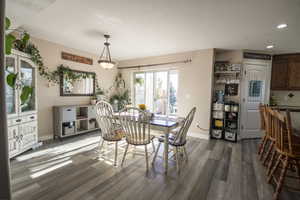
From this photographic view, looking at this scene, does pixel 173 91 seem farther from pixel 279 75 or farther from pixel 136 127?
pixel 279 75

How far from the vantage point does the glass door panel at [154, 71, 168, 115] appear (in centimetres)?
454

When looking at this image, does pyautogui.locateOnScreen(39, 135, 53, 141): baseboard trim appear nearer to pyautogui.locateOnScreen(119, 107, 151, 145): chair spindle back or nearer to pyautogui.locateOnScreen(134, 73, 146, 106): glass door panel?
pyautogui.locateOnScreen(119, 107, 151, 145): chair spindle back

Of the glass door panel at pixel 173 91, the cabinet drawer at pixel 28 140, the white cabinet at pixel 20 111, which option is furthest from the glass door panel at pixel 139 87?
the cabinet drawer at pixel 28 140

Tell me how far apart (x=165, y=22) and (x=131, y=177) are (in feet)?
8.46

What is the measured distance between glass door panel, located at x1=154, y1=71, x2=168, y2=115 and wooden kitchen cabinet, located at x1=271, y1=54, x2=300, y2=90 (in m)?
3.13

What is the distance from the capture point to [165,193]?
1705 mm

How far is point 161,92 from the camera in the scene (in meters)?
4.63

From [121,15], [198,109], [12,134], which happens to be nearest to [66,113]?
[12,134]

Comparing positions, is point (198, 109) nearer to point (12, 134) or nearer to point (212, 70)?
point (212, 70)

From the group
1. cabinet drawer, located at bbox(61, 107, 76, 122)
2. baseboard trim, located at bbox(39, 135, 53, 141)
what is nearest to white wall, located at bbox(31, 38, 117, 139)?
baseboard trim, located at bbox(39, 135, 53, 141)

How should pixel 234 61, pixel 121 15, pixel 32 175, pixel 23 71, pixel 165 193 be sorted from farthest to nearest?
pixel 234 61 → pixel 23 71 → pixel 121 15 → pixel 32 175 → pixel 165 193

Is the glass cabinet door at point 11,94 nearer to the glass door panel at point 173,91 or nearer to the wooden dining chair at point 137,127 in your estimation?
the wooden dining chair at point 137,127

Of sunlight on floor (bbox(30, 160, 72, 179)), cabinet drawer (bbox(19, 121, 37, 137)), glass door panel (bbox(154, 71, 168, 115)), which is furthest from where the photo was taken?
glass door panel (bbox(154, 71, 168, 115))

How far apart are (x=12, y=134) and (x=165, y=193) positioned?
9.15 feet
